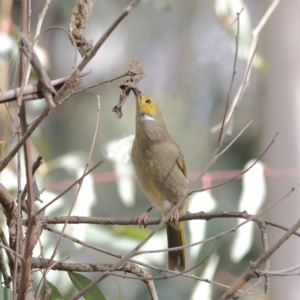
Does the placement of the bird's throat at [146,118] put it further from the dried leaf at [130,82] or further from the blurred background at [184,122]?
the dried leaf at [130,82]

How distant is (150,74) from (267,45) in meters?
1.56

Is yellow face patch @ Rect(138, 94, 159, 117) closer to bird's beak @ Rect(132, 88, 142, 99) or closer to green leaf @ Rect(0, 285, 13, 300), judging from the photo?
bird's beak @ Rect(132, 88, 142, 99)

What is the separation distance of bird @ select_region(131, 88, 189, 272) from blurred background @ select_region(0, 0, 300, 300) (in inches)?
3.9

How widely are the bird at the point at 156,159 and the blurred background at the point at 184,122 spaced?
3.9 inches

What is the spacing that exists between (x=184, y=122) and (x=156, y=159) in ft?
10.0

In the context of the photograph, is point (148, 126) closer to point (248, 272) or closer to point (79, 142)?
point (248, 272)

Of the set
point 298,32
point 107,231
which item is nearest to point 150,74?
point 298,32

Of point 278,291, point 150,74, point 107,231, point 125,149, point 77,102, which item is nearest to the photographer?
point 125,149

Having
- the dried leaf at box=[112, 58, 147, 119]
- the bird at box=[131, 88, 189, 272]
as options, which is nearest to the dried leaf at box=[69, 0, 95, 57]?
the dried leaf at box=[112, 58, 147, 119]

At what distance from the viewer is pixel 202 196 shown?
2.39 m

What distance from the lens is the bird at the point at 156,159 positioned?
2.10m

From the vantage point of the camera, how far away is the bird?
210 cm

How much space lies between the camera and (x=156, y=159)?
2100mm

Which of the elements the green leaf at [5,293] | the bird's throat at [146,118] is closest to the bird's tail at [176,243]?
the bird's throat at [146,118]
